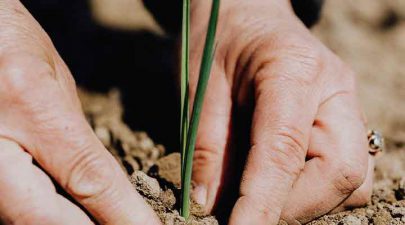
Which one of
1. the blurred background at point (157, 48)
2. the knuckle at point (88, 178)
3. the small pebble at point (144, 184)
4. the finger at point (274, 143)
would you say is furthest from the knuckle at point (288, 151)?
the blurred background at point (157, 48)

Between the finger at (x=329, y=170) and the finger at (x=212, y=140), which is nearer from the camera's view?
the finger at (x=329, y=170)

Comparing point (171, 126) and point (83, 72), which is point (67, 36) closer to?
point (83, 72)

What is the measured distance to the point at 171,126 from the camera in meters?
1.85

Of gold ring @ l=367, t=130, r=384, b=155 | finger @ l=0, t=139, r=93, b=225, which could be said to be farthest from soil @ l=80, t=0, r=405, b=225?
finger @ l=0, t=139, r=93, b=225

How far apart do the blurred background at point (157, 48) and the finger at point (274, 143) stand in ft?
2.27

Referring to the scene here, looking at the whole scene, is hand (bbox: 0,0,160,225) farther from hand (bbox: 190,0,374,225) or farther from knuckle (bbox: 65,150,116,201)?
hand (bbox: 190,0,374,225)

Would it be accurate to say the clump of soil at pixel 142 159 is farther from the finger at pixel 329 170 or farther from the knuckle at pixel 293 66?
the knuckle at pixel 293 66

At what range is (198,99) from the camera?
3.17ft

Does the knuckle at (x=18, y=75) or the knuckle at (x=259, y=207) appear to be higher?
the knuckle at (x=18, y=75)

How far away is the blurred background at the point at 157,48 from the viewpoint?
204 cm

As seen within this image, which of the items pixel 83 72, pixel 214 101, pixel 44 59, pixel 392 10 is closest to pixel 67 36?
pixel 83 72

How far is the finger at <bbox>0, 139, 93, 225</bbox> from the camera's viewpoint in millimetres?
952

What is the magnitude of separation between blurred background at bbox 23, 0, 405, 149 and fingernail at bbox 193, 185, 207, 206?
0.56 m

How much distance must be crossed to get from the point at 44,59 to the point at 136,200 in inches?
13.5
